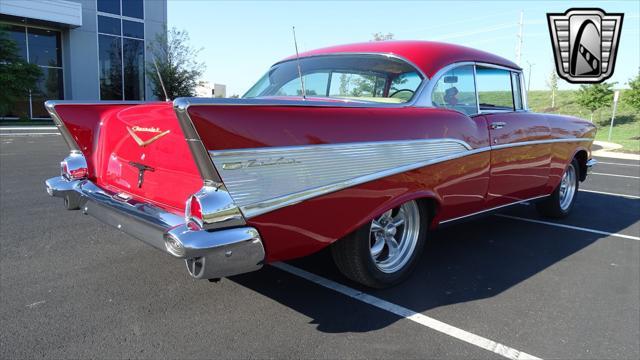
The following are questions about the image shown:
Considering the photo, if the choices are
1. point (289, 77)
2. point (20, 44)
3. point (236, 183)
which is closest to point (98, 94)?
point (20, 44)

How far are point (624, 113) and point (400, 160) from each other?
35.9 metres

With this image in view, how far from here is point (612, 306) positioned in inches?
130

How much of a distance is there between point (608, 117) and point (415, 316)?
34.9 m

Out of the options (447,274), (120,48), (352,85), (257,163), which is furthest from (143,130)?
(120,48)

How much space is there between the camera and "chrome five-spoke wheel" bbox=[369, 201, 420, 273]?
3.31 meters

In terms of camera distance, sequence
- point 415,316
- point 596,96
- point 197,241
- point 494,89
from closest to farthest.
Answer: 1. point 197,241
2. point 415,316
3. point 494,89
4. point 596,96

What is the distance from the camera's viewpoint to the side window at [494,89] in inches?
166

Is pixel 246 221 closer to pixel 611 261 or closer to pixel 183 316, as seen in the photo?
pixel 183 316

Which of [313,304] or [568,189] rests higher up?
[568,189]

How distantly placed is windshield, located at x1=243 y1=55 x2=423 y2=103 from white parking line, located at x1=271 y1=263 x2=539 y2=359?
141cm

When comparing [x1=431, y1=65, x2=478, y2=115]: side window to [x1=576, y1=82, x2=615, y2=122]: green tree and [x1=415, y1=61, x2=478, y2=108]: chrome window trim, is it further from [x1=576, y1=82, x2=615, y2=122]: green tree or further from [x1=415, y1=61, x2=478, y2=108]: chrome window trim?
[x1=576, y1=82, x2=615, y2=122]: green tree

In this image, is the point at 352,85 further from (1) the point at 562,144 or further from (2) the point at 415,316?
(1) the point at 562,144

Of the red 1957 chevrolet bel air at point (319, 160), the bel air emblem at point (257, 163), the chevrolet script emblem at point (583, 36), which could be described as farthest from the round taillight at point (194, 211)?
the chevrolet script emblem at point (583, 36)

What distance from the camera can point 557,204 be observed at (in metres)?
5.59
